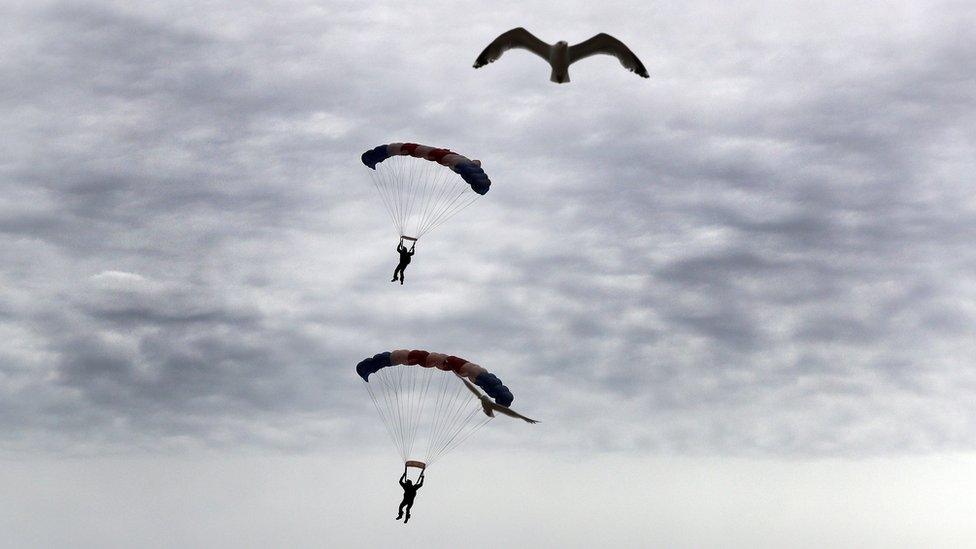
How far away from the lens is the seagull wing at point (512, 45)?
70.8 meters

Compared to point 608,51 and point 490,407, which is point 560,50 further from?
point 490,407

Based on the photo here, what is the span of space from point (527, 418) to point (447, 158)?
1401 cm

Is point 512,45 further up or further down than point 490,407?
further up

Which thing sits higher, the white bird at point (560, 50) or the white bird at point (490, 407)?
the white bird at point (560, 50)

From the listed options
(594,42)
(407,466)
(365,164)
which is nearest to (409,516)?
(407,466)

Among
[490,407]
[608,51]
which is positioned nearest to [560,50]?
[608,51]

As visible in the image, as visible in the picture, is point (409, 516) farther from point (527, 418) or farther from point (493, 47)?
point (493, 47)

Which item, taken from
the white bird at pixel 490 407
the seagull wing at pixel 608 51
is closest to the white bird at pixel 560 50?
the seagull wing at pixel 608 51

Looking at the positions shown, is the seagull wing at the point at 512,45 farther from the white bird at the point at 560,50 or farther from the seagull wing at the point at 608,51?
the seagull wing at the point at 608,51

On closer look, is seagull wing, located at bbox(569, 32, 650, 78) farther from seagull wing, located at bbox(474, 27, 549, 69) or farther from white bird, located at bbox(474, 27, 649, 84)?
seagull wing, located at bbox(474, 27, 549, 69)

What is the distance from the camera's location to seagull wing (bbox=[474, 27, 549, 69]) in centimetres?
7081

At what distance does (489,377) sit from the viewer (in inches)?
2864

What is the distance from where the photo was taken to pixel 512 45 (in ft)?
235

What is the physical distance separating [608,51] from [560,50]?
95.7 inches
